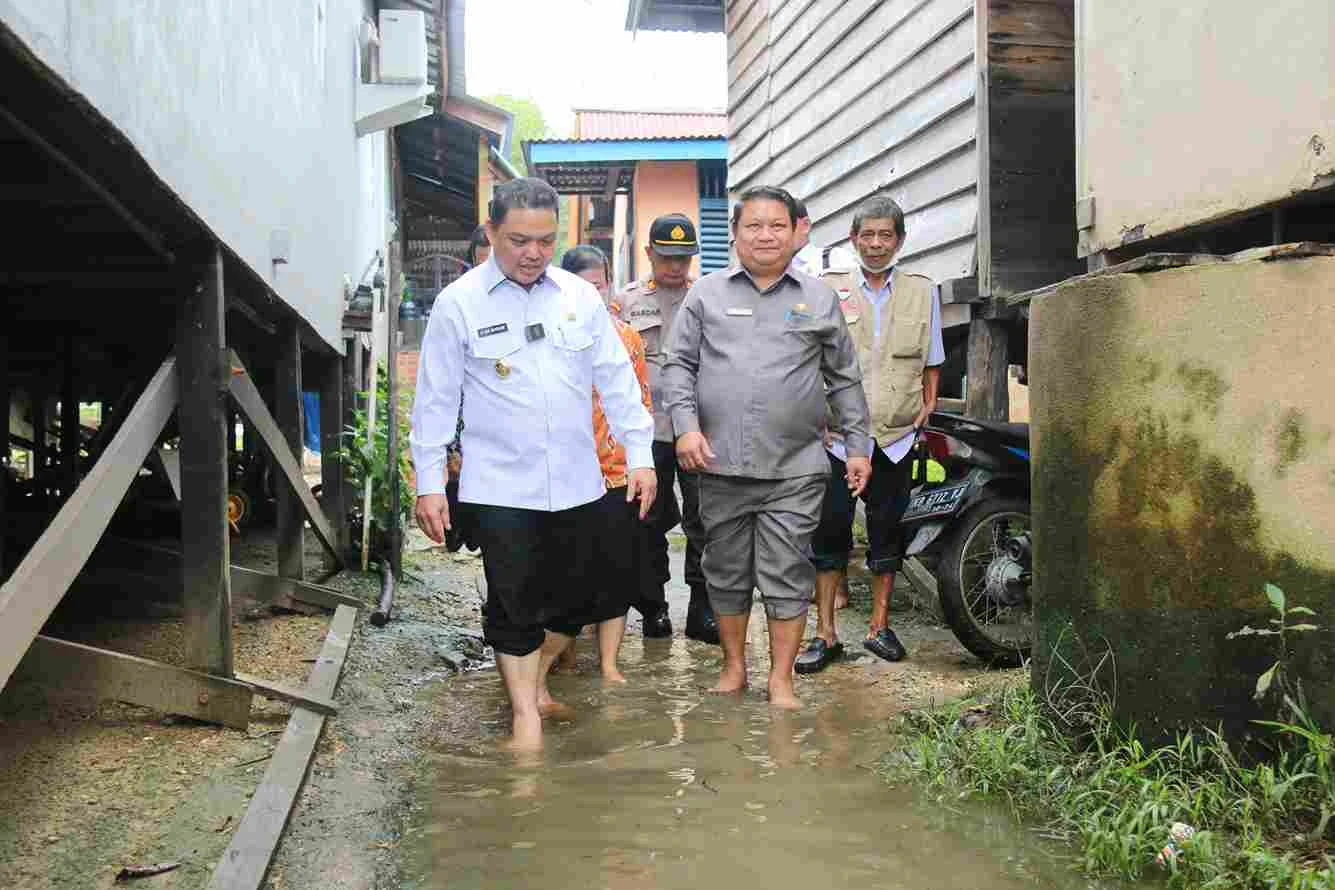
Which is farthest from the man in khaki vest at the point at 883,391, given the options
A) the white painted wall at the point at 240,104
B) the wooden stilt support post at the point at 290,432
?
the wooden stilt support post at the point at 290,432

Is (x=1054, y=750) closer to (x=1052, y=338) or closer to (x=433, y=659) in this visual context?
(x=1052, y=338)

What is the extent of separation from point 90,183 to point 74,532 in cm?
88

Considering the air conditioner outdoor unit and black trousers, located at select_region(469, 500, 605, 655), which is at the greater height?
the air conditioner outdoor unit

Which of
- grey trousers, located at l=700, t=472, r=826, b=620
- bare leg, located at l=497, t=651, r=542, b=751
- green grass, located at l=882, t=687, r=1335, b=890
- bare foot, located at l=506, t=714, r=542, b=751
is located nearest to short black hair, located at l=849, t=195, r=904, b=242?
grey trousers, located at l=700, t=472, r=826, b=620

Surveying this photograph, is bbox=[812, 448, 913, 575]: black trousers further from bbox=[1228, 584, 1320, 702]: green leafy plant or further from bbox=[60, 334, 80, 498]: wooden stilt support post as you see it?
bbox=[60, 334, 80, 498]: wooden stilt support post

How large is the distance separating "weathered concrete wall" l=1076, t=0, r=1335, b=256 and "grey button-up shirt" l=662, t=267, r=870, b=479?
3.85 ft

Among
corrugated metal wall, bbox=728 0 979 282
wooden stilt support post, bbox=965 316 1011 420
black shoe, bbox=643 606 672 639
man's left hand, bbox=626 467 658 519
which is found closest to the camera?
man's left hand, bbox=626 467 658 519

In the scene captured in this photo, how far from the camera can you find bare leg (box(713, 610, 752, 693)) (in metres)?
4.88

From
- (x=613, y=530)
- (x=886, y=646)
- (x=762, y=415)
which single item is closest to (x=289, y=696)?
(x=613, y=530)

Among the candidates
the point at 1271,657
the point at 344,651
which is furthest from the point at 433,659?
the point at 1271,657

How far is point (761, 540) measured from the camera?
4777 millimetres

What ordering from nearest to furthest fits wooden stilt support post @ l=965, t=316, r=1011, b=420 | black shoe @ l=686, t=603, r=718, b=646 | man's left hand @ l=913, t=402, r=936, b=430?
man's left hand @ l=913, t=402, r=936, b=430
black shoe @ l=686, t=603, r=718, b=646
wooden stilt support post @ l=965, t=316, r=1011, b=420

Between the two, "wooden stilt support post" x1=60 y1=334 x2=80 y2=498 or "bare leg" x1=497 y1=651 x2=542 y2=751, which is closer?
"bare leg" x1=497 y1=651 x2=542 y2=751

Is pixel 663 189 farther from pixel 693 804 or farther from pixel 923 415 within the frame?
pixel 693 804
